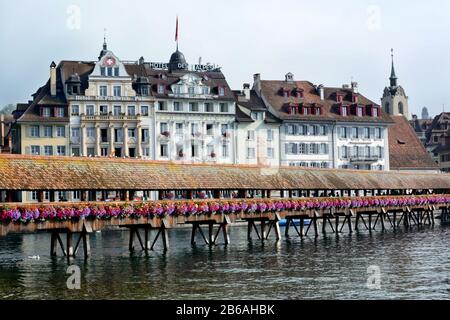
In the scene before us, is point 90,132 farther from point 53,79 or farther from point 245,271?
point 245,271

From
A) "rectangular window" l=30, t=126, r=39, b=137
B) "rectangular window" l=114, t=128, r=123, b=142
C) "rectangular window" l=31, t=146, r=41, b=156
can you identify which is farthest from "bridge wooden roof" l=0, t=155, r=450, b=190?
"rectangular window" l=30, t=126, r=39, b=137

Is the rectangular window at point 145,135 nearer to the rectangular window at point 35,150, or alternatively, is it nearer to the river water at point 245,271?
the rectangular window at point 35,150

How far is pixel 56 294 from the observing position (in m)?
38.5

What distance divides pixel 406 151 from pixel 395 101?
39698 millimetres

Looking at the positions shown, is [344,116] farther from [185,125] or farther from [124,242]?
[124,242]

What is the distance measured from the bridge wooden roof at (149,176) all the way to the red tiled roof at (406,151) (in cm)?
4665

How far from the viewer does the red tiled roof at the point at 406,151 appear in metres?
128

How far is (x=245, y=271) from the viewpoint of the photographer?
46594mm

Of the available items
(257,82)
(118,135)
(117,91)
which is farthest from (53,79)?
(257,82)

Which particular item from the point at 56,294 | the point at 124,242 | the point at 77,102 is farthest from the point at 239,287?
the point at 77,102

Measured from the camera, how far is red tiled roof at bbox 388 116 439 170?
421ft

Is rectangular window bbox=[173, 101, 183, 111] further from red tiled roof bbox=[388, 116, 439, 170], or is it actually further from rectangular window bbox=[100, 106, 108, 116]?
red tiled roof bbox=[388, 116, 439, 170]
